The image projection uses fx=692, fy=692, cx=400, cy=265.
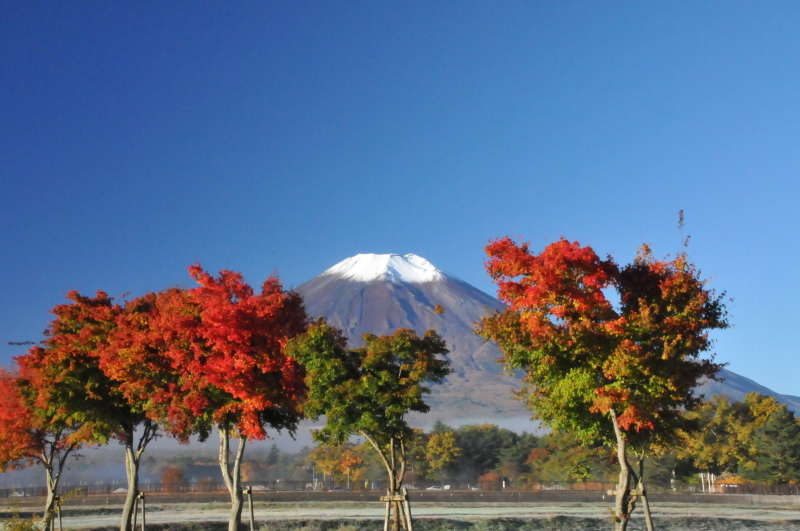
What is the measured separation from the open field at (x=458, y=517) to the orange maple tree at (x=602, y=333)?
15776 mm

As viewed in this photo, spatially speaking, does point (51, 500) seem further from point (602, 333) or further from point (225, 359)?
point (602, 333)

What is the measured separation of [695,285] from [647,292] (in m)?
1.09

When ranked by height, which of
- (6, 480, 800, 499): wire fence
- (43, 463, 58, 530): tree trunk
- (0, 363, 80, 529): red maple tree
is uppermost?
(0, 363, 80, 529): red maple tree

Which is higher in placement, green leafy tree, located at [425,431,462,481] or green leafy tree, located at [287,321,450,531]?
green leafy tree, located at [287,321,450,531]

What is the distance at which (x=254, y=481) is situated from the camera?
407 feet

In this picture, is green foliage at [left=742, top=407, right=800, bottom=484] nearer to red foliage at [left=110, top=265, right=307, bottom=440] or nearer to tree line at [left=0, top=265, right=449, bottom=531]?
tree line at [left=0, top=265, right=449, bottom=531]

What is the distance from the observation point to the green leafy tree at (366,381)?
18734 mm

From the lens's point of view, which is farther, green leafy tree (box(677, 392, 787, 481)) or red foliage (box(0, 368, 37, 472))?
green leafy tree (box(677, 392, 787, 481))

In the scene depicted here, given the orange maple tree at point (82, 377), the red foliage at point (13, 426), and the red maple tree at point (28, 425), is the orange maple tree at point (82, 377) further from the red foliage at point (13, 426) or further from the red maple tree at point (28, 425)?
the red foliage at point (13, 426)

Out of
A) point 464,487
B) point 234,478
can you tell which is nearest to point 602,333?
point 234,478

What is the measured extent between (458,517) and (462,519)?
1.50 metres

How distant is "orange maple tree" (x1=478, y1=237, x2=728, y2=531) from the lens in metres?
15.3

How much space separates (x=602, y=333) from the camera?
15.6 meters

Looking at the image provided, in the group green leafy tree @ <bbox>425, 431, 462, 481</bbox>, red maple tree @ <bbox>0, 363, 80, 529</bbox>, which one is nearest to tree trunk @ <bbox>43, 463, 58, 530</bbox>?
red maple tree @ <bbox>0, 363, 80, 529</bbox>
